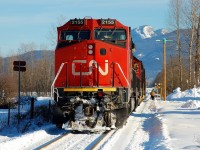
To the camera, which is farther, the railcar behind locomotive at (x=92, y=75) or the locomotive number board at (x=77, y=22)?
the locomotive number board at (x=77, y=22)

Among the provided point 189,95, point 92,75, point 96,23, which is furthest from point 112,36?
point 189,95

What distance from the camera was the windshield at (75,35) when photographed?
14570 mm

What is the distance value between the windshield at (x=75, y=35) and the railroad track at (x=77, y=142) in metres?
3.62

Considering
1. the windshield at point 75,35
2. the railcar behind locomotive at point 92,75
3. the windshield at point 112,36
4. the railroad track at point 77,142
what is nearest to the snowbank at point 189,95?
the windshield at point 112,36

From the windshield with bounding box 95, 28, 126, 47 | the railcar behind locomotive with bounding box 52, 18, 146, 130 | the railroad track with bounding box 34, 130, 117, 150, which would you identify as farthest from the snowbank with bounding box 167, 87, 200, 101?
the railroad track with bounding box 34, 130, 117, 150

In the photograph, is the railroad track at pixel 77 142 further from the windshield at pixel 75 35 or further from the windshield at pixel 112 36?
the windshield at pixel 75 35

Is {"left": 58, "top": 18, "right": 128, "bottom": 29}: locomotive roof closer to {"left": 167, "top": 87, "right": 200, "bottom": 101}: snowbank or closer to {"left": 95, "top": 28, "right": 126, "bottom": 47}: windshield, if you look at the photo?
{"left": 95, "top": 28, "right": 126, "bottom": 47}: windshield

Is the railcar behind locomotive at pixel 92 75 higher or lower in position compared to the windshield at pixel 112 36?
lower

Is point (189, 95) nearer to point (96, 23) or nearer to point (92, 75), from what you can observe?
point (96, 23)

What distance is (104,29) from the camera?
14609 millimetres

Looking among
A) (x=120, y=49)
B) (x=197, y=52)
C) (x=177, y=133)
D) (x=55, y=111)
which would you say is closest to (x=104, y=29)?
(x=120, y=49)

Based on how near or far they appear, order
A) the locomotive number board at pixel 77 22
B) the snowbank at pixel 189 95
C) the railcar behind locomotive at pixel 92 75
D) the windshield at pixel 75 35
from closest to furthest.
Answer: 1. the railcar behind locomotive at pixel 92 75
2. the windshield at pixel 75 35
3. the locomotive number board at pixel 77 22
4. the snowbank at pixel 189 95

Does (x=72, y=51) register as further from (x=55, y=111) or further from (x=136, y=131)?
(x=136, y=131)

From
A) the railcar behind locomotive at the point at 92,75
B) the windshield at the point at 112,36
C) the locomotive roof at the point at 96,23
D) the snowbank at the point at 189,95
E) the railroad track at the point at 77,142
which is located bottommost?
the railroad track at the point at 77,142
